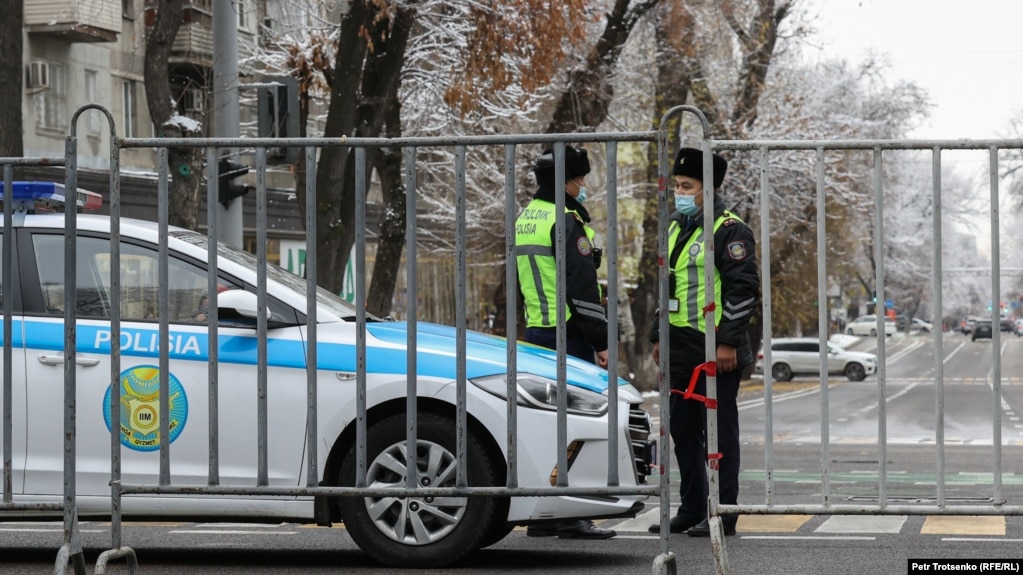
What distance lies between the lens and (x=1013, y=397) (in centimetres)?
3653

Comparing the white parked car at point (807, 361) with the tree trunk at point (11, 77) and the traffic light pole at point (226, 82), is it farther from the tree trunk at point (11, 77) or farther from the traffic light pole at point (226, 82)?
the tree trunk at point (11, 77)

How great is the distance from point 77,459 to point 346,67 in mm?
11388

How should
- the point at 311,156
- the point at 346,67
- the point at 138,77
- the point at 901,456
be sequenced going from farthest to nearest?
the point at 138,77
the point at 346,67
the point at 901,456
the point at 311,156

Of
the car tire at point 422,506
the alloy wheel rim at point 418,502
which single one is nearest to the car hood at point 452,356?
the car tire at point 422,506

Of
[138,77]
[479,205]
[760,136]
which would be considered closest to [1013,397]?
[760,136]

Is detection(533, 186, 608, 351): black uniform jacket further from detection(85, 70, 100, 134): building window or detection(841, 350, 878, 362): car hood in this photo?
detection(841, 350, 878, 362): car hood

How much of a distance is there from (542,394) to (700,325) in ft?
4.10

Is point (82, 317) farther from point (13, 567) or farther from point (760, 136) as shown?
point (760, 136)

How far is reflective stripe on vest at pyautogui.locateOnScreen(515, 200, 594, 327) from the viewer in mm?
7328

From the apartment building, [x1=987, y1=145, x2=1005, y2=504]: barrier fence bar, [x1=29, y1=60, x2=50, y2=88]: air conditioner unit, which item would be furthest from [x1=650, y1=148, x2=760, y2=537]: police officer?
[x1=29, y1=60, x2=50, y2=88]: air conditioner unit

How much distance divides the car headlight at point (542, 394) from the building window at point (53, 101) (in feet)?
77.6

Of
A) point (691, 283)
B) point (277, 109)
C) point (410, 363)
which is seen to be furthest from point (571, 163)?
point (277, 109)

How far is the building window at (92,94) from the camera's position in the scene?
96.8 feet

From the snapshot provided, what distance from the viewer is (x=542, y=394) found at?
659cm
